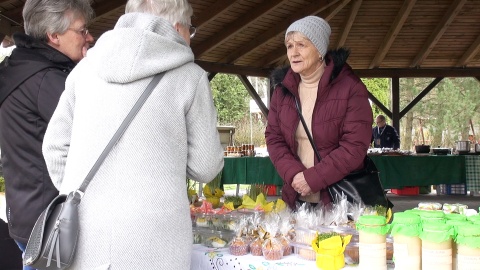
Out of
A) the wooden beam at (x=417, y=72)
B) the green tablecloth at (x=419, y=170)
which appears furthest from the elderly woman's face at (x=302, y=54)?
the wooden beam at (x=417, y=72)

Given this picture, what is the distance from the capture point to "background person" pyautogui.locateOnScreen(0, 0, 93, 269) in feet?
5.90

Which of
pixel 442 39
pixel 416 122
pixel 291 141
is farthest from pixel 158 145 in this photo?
A: pixel 416 122

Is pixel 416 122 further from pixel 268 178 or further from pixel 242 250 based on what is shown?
pixel 242 250

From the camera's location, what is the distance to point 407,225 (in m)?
1.54

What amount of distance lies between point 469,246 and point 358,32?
929cm

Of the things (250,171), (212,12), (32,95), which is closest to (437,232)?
(32,95)

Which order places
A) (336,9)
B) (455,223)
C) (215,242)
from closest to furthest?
(455,223)
(215,242)
(336,9)

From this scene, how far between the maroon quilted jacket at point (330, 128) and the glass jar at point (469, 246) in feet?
3.04

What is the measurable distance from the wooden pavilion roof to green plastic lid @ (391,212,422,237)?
635cm

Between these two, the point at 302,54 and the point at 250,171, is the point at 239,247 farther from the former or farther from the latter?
the point at 250,171

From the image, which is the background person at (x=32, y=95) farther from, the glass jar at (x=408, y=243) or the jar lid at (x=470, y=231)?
the jar lid at (x=470, y=231)

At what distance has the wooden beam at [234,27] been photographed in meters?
8.48

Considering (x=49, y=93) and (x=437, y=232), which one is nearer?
(x=437, y=232)

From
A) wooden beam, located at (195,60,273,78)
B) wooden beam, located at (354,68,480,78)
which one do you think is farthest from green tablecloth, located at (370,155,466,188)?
wooden beam, located at (354,68,480,78)
